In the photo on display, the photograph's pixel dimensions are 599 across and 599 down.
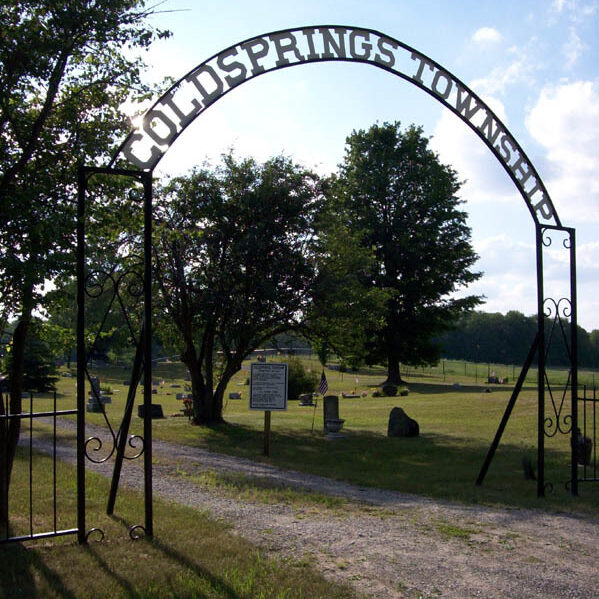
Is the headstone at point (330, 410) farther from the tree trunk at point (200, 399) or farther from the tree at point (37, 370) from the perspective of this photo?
the tree at point (37, 370)

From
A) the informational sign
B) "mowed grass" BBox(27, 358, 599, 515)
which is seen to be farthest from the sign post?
"mowed grass" BBox(27, 358, 599, 515)

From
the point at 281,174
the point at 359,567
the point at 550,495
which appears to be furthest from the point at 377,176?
the point at 359,567

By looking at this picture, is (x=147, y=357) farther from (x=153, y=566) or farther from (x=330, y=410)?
(x=330, y=410)

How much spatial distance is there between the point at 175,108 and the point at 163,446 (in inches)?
422

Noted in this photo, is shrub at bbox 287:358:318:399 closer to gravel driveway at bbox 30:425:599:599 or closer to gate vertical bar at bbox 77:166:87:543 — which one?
gravel driveway at bbox 30:425:599:599

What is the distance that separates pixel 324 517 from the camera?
8.02 metres

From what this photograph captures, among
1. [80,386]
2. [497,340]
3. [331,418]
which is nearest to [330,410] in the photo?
[331,418]

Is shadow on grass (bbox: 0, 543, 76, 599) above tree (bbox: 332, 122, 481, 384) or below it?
below

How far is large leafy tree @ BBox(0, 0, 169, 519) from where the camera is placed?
695 cm

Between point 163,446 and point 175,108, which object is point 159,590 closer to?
point 175,108

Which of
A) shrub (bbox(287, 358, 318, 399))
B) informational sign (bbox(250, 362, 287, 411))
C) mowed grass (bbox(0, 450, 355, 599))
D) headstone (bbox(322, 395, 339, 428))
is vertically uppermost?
informational sign (bbox(250, 362, 287, 411))

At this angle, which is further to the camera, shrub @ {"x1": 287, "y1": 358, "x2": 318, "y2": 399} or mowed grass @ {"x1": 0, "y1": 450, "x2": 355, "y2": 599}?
shrub @ {"x1": 287, "y1": 358, "x2": 318, "y2": 399}

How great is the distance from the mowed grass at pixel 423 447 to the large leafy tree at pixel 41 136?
256 inches

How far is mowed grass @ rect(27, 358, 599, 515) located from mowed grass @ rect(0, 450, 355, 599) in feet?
14.8
